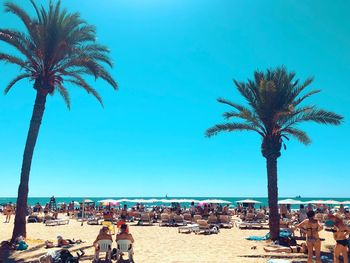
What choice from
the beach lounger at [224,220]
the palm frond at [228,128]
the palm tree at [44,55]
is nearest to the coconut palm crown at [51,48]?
the palm tree at [44,55]

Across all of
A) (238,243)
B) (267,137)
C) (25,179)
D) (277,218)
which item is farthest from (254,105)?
(25,179)

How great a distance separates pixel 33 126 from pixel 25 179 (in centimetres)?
231

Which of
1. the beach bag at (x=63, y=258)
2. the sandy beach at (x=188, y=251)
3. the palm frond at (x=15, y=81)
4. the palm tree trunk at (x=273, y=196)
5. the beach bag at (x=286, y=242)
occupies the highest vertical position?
the palm frond at (x=15, y=81)

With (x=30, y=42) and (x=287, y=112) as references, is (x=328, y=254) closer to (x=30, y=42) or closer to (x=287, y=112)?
(x=287, y=112)

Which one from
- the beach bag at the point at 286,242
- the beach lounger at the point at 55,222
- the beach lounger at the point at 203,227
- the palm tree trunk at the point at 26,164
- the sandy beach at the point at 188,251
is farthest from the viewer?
the beach lounger at the point at 55,222

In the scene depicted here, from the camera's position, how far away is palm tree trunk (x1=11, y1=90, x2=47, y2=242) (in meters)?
14.6

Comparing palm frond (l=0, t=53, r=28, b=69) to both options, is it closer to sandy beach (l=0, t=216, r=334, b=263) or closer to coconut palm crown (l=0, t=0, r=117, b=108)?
coconut palm crown (l=0, t=0, r=117, b=108)

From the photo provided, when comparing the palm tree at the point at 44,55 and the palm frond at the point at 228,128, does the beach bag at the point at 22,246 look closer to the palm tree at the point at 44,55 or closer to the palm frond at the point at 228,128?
the palm tree at the point at 44,55

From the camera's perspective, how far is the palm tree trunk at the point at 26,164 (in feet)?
47.9

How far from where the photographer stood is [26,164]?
1502cm

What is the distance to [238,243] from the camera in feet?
49.9

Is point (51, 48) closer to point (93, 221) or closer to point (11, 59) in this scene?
point (11, 59)

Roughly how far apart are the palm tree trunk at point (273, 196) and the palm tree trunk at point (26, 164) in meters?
10.4

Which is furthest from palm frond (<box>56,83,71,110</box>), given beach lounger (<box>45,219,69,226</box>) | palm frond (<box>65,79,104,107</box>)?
beach lounger (<box>45,219,69,226</box>)
